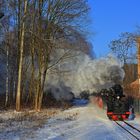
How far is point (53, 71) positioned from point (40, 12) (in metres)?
8.72

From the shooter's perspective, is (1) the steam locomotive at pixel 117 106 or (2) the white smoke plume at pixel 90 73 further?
(2) the white smoke plume at pixel 90 73

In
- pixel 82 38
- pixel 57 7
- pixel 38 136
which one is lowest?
pixel 38 136

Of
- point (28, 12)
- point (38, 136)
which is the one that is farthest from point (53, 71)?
point (38, 136)

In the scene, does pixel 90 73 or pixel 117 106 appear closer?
pixel 117 106

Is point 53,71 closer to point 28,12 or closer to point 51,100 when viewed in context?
point 51,100

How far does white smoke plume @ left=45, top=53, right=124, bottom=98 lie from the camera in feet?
111

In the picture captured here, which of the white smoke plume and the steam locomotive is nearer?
the steam locomotive

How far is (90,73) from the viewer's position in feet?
121

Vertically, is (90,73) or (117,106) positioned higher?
(90,73)

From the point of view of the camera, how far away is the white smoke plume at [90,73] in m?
34.0

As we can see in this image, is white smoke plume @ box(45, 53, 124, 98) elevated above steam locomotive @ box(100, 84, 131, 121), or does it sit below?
above

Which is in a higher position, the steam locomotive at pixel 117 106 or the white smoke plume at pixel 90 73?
the white smoke plume at pixel 90 73

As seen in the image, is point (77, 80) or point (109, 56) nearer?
point (109, 56)

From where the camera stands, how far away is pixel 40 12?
4466cm
